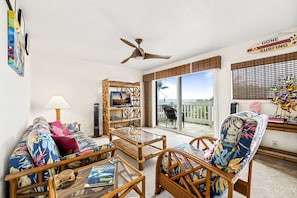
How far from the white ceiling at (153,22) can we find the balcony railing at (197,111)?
204 centimetres

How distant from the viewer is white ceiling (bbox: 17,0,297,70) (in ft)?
5.55

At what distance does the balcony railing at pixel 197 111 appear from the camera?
14.6 ft

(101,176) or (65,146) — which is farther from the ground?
(65,146)

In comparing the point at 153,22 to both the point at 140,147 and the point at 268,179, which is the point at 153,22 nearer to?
the point at 140,147

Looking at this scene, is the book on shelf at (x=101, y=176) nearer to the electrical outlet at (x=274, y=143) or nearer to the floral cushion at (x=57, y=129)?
the floral cushion at (x=57, y=129)

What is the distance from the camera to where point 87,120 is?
4078 millimetres

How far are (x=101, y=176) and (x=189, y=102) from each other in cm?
Result: 424

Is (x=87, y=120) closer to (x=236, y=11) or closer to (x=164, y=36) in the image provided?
(x=164, y=36)

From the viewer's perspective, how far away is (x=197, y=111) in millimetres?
4754

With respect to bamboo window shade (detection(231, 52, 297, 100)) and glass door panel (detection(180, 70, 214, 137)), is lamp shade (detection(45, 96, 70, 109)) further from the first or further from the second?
bamboo window shade (detection(231, 52, 297, 100))

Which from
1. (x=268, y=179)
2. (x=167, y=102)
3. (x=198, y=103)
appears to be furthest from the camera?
(x=167, y=102)

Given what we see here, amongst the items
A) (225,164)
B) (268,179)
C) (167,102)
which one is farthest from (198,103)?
(225,164)

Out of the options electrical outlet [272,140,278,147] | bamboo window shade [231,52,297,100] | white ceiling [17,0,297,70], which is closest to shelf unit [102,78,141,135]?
white ceiling [17,0,297,70]

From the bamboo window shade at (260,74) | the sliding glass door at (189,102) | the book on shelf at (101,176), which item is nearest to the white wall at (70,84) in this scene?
the sliding glass door at (189,102)
